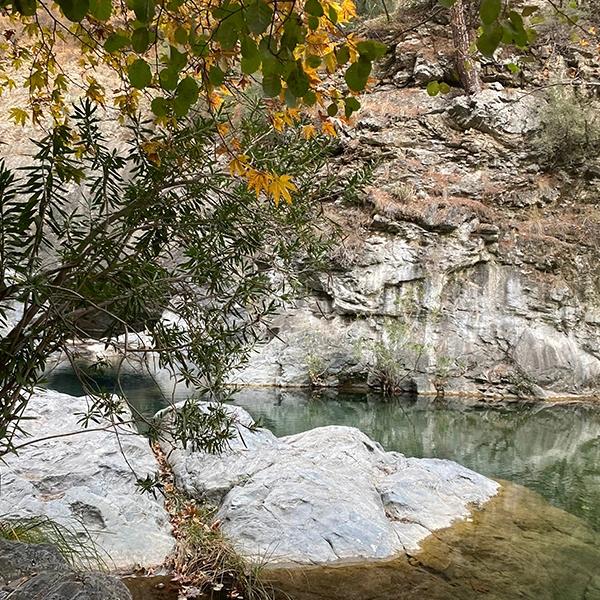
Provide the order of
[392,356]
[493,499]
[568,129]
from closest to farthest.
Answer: [493,499] < [392,356] < [568,129]

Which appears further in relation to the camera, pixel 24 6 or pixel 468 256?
pixel 468 256

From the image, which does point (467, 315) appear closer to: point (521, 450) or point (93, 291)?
point (521, 450)

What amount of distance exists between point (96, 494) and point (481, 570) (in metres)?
3.18

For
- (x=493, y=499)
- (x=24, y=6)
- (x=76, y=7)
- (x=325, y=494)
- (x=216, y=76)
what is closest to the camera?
(x=76, y=7)

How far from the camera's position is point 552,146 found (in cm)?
1806

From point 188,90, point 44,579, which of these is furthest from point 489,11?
point 44,579

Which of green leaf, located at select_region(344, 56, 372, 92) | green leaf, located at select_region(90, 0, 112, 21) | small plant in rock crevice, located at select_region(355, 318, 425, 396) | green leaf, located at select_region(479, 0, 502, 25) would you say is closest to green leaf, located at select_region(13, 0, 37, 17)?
green leaf, located at select_region(90, 0, 112, 21)

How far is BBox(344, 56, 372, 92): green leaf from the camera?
4.12 feet

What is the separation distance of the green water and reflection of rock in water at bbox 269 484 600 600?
1.11 m

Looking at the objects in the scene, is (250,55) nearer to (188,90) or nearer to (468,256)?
(188,90)

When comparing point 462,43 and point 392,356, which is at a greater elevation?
point 462,43

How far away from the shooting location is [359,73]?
1.26m

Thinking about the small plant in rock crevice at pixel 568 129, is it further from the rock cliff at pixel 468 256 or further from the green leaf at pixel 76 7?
the green leaf at pixel 76 7

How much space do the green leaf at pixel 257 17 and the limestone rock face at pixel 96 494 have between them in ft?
11.3
